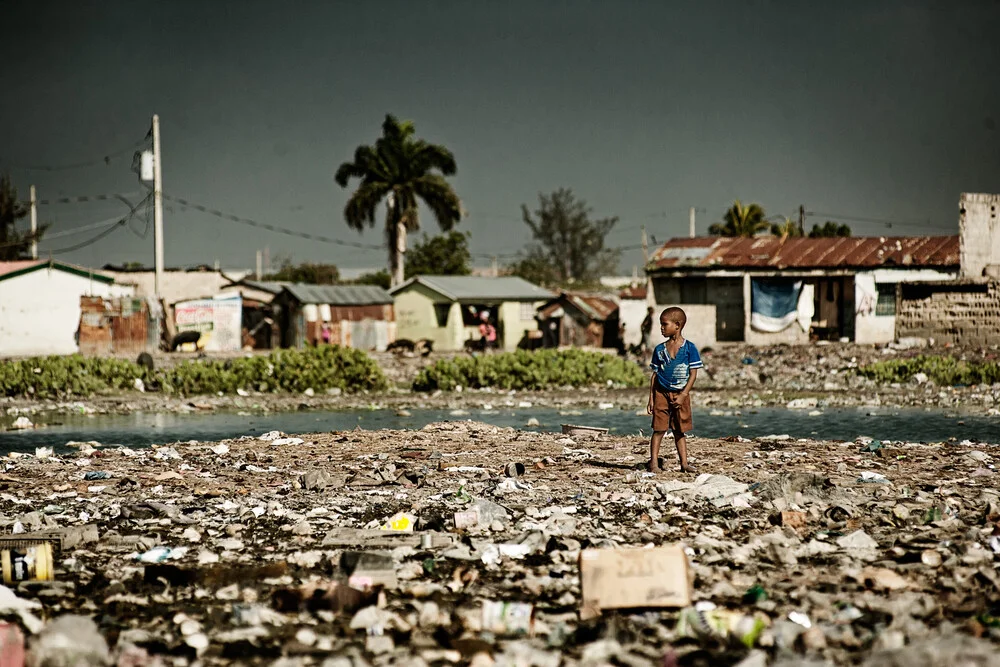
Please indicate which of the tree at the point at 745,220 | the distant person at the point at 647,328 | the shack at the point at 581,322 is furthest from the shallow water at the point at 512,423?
the tree at the point at 745,220

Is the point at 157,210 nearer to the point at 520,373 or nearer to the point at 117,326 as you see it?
the point at 117,326

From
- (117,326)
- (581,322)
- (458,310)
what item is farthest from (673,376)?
(458,310)

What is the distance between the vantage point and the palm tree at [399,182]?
39906mm

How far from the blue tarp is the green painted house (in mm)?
8582

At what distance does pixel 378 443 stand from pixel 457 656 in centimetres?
652

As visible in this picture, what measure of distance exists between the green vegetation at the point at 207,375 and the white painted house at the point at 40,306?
1045 centimetres

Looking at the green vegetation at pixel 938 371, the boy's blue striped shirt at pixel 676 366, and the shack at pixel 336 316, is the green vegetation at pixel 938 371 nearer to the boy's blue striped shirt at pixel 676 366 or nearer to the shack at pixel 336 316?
the boy's blue striped shirt at pixel 676 366

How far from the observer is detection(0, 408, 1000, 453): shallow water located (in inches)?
477

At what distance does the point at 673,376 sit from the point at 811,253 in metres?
20.7

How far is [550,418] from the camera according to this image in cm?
1455

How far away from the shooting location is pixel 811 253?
26.7 metres

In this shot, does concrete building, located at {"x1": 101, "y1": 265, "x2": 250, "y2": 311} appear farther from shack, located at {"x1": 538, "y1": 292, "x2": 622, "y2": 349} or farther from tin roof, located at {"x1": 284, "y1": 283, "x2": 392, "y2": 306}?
shack, located at {"x1": 538, "y1": 292, "x2": 622, "y2": 349}

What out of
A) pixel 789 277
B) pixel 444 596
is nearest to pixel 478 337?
pixel 789 277

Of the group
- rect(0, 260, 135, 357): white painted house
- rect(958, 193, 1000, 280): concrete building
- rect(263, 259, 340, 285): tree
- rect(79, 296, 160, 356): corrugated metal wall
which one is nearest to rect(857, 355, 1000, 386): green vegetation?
rect(958, 193, 1000, 280): concrete building
